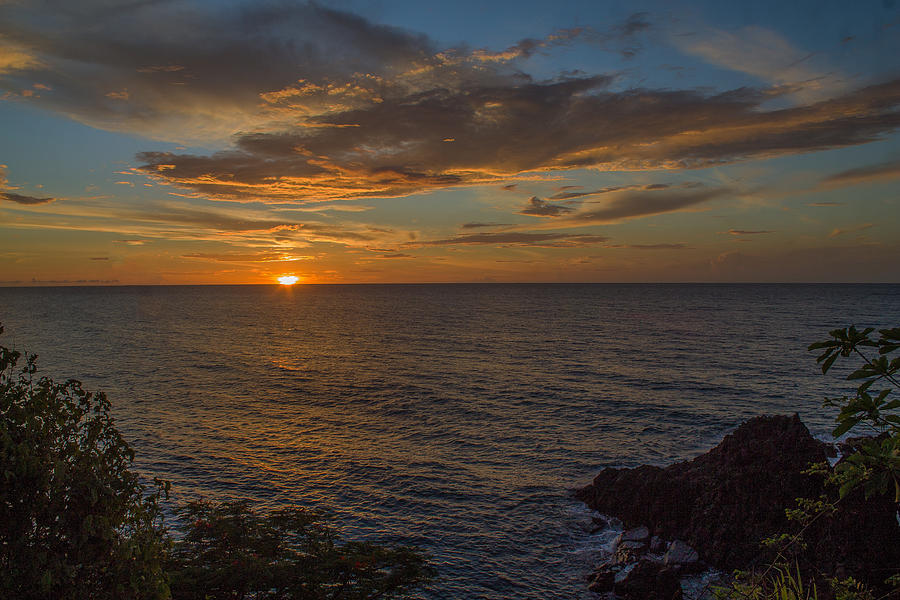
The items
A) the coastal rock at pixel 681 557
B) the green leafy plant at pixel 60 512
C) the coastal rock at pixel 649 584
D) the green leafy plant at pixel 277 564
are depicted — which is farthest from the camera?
the coastal rock at pixel 681 557

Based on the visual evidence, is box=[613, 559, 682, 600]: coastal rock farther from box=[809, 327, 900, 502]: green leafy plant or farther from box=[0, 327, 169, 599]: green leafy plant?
A: box=[809, 327, 900, 502]: green leafy plant

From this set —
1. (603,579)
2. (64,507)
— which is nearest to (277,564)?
(64,507)

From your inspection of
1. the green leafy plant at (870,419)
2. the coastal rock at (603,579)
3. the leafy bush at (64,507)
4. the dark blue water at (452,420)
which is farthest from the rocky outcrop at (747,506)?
the leafy bush at (64,507)

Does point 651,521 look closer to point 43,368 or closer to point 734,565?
point 734,565

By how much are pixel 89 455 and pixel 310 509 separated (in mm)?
23631

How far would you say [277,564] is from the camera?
Result: 848 inches

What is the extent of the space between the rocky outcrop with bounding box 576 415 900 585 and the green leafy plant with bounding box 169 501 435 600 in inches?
519

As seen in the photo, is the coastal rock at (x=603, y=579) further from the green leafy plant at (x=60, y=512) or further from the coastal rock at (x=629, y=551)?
the green leafy plant at (x=60, y=512)

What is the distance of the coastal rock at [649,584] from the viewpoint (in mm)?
23031

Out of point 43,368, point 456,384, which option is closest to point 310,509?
point 456,384

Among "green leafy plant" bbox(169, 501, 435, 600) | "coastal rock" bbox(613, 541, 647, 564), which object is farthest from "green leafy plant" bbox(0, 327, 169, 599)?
"coastal rock" bbox(613, 541, 647, 564)

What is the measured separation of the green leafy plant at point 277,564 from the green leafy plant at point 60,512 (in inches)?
341

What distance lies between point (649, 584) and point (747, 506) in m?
7.57

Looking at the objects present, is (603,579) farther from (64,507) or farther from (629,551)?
(64,507)
